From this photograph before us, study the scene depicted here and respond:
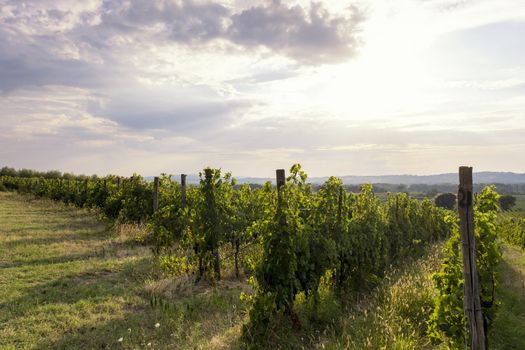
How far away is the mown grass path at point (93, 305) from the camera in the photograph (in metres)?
5.88

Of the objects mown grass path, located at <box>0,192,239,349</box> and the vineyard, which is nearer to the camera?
the vineyard

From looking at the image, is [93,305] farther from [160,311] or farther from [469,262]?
[469,262]

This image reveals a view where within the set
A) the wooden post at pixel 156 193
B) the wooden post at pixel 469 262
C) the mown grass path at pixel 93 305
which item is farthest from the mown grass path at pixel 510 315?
the wooden post at pixel 156 193

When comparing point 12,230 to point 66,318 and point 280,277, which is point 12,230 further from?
point 280,277

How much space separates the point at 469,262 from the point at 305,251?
99.9 inches

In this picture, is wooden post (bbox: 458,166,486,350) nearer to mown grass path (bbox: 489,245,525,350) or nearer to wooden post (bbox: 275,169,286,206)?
mown grass path (bbox: 489,245,525,350)

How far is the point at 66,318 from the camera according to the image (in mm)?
6633

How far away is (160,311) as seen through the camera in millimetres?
6895

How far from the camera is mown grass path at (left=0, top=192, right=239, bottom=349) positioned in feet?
19.3

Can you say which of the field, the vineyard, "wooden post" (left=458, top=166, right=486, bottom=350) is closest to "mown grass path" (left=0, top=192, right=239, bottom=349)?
the field

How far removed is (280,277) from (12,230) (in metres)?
14.5

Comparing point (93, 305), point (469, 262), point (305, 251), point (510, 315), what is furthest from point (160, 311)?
point (510, 315)

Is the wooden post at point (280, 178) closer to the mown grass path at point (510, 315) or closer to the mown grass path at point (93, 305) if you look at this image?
the mown grass path at point (93, 305)

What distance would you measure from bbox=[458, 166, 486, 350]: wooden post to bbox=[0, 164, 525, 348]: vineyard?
447 mm
